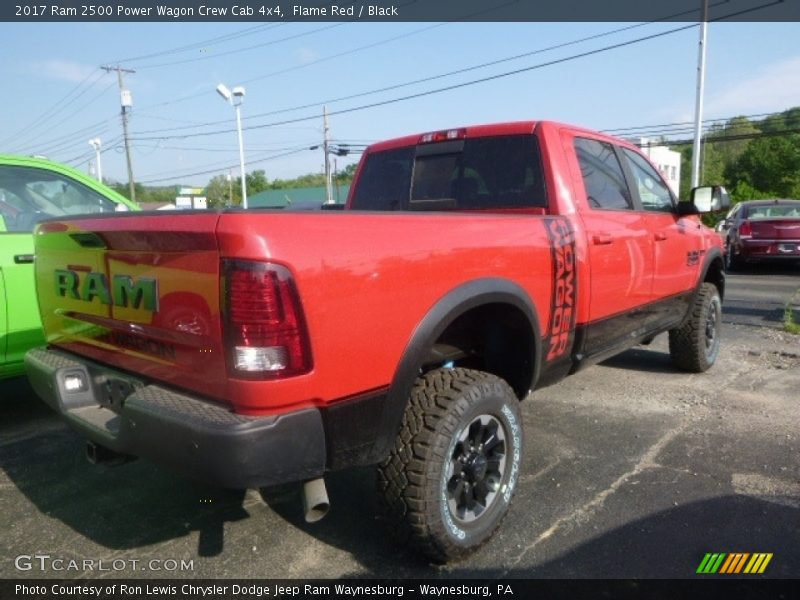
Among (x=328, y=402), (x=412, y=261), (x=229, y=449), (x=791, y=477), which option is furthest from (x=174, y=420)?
(x=791, y=477)

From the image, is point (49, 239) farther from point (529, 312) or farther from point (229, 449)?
point (529, 312)

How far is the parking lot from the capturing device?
238cm

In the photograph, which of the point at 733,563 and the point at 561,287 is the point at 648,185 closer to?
the point at 561,287

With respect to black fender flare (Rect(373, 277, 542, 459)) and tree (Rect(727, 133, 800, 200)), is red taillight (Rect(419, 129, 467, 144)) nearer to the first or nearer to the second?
black fender flare (Rect(373, 277, 542, 459))

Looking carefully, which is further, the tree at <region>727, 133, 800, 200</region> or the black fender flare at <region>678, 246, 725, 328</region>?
the tree at <region>727, 133, 800, 200</region>

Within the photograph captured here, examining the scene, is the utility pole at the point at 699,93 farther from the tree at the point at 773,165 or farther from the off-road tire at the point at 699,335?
the tree at the point at 773,165

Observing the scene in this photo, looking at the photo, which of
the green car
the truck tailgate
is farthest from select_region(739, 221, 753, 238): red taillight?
the truck tailgate

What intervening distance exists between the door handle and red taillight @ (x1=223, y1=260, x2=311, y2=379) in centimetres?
196

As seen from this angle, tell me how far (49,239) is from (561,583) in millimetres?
2618

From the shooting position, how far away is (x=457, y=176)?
3541 millimetres

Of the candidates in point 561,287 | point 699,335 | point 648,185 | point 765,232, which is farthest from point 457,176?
point 765,232

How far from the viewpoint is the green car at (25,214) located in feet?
12.1

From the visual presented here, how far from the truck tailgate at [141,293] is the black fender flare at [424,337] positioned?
60 cm

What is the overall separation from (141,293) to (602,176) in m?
2.72
